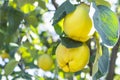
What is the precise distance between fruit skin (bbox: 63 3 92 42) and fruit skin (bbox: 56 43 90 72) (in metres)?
0.04

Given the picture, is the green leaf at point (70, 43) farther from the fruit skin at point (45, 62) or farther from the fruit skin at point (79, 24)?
the fruit skin at point (45, 62)

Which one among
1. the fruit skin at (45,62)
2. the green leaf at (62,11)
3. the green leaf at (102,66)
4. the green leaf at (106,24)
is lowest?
the green leaf at (102,66)

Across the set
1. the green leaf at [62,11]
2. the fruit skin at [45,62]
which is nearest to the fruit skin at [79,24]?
the green leaf at [62,11]

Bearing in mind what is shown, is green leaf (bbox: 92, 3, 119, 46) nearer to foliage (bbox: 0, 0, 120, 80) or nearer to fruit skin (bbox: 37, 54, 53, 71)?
foliage (bbox: 0, 0, 120, 80)

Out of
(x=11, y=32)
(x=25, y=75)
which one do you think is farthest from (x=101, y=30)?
(x=25, y=75)

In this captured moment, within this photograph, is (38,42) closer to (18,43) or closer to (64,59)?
(18,43)

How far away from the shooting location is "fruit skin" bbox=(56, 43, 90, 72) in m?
0.94

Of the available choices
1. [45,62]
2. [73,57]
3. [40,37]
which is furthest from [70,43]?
[40,37]

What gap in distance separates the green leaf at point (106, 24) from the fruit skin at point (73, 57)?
9 centimetres

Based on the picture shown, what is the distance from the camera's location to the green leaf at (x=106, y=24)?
87 centimetres

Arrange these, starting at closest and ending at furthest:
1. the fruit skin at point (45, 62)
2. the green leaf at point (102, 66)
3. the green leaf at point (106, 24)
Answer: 1. the green leaf at point (106, 24)
2. the green leaf at point (102, 66)
3. the fruit skin at point (45, 62)

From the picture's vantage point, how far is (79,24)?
2.95 ft

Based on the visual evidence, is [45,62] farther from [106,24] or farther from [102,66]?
[106,24]

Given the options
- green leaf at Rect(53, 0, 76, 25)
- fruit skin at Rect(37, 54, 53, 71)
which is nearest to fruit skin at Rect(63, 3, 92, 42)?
green leaf at Rect(53, 0, 76, 25)
